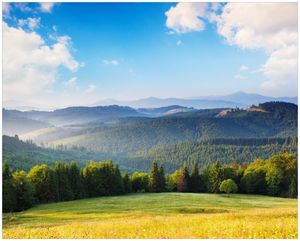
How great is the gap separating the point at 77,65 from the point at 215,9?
9432 millimetres

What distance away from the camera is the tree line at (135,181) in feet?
221

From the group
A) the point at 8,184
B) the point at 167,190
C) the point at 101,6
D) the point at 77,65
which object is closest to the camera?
the point at 101,6

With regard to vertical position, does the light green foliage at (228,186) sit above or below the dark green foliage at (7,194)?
below

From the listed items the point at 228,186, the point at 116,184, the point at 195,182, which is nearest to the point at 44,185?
the point at 116,184

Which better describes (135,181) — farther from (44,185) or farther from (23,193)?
(23,193)

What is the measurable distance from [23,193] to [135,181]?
30.8 m

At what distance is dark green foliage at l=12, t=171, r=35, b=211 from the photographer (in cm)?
6003

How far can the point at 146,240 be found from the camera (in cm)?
1605

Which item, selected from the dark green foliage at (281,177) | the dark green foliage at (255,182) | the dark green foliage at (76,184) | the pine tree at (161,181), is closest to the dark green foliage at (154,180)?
the pine tree at (161,181)

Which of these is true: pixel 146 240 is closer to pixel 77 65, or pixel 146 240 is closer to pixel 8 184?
pixel 77 65

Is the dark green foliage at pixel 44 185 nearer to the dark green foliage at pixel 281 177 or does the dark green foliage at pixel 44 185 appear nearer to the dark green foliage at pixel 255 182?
the dark green foliage at pixel 255 182

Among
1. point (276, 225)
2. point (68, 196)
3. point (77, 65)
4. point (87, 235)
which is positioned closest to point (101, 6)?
point (77, 65)

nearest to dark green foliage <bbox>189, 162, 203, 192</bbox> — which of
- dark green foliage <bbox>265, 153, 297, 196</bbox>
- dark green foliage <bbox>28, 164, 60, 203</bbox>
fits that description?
dark green foliage <bbox>265, 153, 297, 196</bbox>

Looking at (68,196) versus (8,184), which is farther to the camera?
(68,196)
